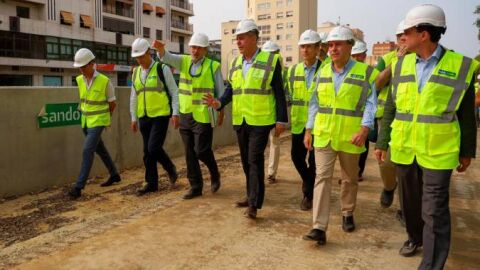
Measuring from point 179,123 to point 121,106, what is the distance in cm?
228

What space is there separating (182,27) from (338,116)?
197 ft

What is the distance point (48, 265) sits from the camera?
375cm

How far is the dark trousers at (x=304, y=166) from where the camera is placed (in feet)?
18.6

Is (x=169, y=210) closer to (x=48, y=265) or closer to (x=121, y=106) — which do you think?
(x=48, y=265)

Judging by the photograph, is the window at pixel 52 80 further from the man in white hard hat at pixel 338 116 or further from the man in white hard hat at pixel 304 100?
the man in white hard hat at pixel 338 116

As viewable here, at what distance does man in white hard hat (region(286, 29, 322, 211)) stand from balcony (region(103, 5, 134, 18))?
4629 centimetres

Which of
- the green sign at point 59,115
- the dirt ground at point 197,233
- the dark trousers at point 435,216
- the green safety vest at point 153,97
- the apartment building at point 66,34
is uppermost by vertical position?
the apartment building at point 66,34

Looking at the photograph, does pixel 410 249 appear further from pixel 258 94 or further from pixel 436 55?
pixel 258 94

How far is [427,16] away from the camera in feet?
11.0

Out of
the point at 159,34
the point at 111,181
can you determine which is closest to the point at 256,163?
the point at 111,181

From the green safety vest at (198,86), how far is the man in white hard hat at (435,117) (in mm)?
2912

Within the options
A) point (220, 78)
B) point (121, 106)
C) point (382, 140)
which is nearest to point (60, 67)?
Answer: point (121, 106)

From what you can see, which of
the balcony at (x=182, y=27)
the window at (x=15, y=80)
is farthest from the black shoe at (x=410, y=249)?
the balcony at (x=182, y=27)

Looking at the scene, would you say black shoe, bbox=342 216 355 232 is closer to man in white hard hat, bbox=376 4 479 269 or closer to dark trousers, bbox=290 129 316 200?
dark trousers, bbox=290 129 316 200
